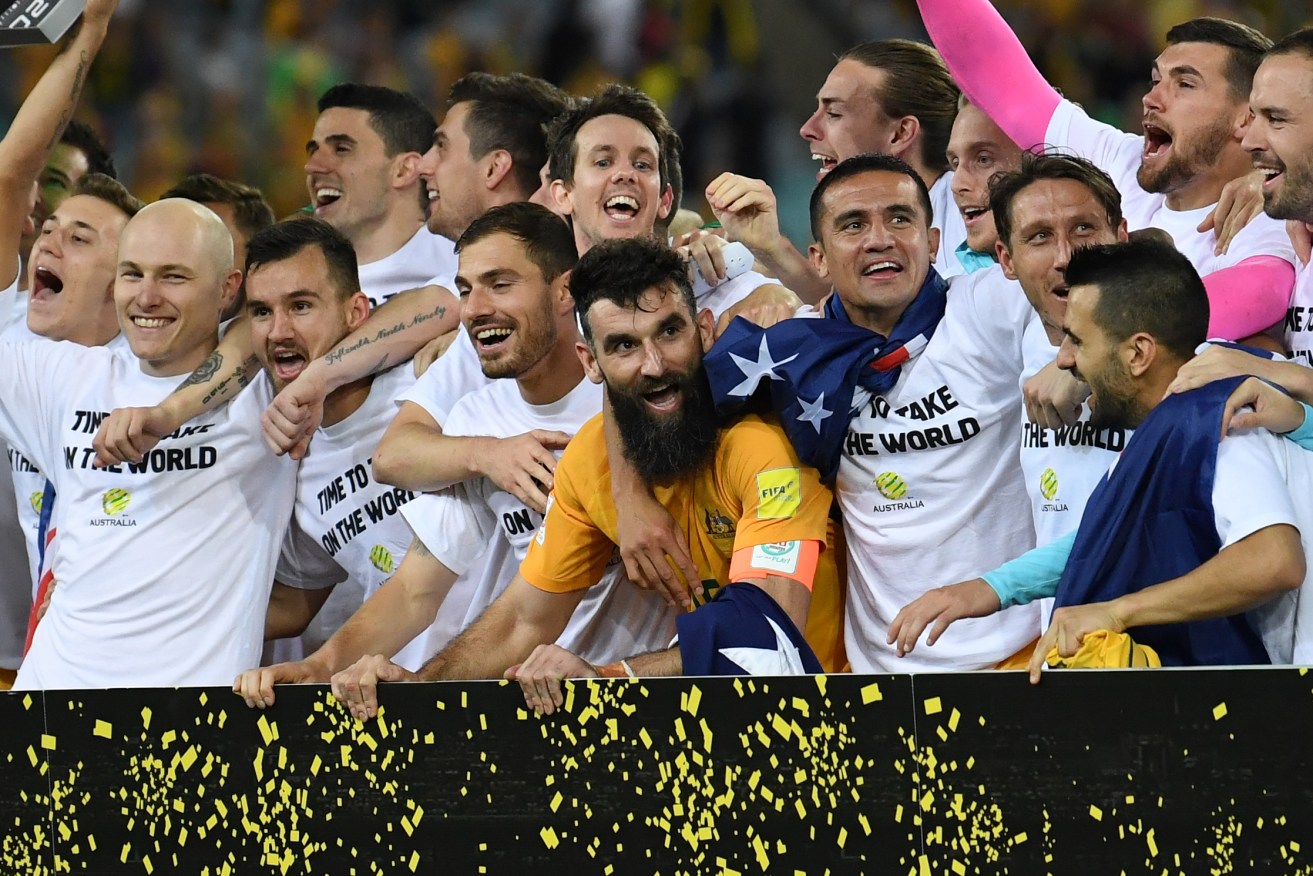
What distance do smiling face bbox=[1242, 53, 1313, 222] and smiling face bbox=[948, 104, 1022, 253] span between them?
2.78 feet

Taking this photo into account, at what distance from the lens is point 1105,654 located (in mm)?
2238

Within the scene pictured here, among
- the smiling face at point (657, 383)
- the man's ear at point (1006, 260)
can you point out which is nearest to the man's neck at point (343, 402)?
the smiling face at point (657, 383)

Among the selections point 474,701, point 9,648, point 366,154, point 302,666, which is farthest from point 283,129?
point 474,701

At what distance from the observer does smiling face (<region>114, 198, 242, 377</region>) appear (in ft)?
12.0

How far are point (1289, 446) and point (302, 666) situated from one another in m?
1.74

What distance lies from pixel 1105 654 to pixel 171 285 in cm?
233

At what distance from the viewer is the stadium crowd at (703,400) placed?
8.17 ft

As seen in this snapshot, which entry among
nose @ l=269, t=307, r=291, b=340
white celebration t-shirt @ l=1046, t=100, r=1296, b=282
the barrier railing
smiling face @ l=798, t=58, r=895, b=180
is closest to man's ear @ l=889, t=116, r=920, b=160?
smiling face @ l=798, t=58, r=895, b=180

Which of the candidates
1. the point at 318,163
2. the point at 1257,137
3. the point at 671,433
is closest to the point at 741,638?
the point at 671,433

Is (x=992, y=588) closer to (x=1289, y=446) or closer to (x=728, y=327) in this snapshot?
(x=1289, y=446)

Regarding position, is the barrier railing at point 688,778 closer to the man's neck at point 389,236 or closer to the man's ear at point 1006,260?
the man's ear at point 1006,260

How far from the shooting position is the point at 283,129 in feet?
21.6

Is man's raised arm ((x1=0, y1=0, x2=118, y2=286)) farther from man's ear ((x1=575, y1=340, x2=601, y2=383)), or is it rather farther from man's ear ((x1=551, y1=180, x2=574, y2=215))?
man's ear ((x1=575, y1=340, x2=601, y2=383))

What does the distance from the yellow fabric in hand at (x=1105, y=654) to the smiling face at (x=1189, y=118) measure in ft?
3.96
